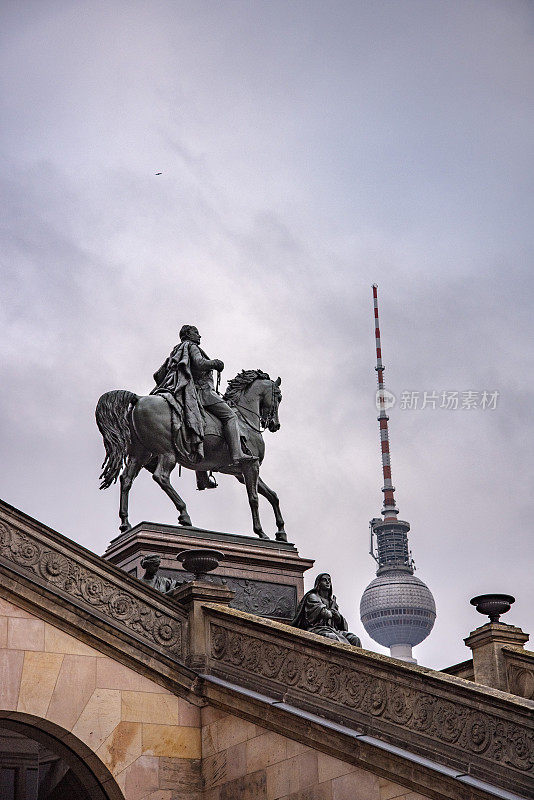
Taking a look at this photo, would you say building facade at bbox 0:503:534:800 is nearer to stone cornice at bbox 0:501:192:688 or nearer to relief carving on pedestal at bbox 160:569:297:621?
stone cornice at bbox 0:501:192:688

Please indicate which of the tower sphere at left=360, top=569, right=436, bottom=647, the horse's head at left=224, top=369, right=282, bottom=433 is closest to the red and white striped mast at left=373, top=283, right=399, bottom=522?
the tower sphere at left=360, top=569, right=436, bottom=647

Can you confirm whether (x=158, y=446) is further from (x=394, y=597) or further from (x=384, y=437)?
(x=394, y=597)

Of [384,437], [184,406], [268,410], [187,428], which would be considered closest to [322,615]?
[187,428]

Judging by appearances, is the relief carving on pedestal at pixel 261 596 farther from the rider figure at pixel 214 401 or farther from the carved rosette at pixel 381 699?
the carved rosette at pixel 381 699

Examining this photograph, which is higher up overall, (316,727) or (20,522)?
(20,522)

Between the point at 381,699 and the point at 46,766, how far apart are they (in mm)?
8935

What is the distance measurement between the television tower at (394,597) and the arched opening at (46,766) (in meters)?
129

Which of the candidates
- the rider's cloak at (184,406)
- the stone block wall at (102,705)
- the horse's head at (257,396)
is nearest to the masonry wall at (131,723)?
the stone block wall at (102,705)

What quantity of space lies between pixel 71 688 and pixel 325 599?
15.9 feet

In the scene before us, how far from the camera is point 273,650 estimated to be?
15.3 m

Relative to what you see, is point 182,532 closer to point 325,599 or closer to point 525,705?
point 325,599

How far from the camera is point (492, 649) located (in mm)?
17375

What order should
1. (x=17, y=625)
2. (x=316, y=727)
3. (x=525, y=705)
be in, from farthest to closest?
(x=17, y=625), (x=316, y=727), (x=525, y=705)

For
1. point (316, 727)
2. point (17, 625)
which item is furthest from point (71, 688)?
point (316, 727)
